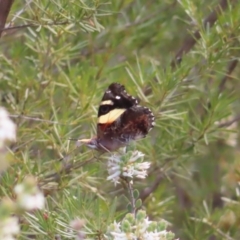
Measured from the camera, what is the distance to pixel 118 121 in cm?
116

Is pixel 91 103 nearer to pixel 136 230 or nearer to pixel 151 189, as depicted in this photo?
pixel 151 189

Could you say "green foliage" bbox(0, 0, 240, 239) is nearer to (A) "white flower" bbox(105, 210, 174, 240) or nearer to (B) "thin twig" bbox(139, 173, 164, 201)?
(B) "thin twig" bbox(139, 173, 164, 201)

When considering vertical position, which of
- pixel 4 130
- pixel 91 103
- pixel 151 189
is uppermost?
pixel 4 130

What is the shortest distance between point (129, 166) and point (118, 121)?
0.24 metres

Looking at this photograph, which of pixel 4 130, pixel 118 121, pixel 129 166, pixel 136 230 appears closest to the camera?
pixel 4 130

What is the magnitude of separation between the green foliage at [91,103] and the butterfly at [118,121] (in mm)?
41

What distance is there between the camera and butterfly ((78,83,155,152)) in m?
1.12

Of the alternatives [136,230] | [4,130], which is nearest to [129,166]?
[136,230]

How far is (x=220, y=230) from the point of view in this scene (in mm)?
1315

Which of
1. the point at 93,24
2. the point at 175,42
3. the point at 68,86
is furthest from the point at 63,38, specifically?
the point at 175,42

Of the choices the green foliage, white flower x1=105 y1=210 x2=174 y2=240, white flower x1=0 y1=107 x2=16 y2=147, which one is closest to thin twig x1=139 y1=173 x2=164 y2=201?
the green foliage

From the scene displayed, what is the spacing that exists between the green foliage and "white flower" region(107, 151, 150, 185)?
0.04 metres

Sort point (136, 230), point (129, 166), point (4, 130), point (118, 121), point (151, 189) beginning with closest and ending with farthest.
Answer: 1. point (4, 130)
2. point (136, 230)
3. point (129, 166)
4. point (118, 121)
5. point (151, 189)

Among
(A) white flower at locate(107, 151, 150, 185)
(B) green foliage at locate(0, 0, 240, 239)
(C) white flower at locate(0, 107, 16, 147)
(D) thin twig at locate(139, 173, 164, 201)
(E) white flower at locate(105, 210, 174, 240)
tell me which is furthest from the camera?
(D) thin twig at locate(139, 173, 164, 201)
